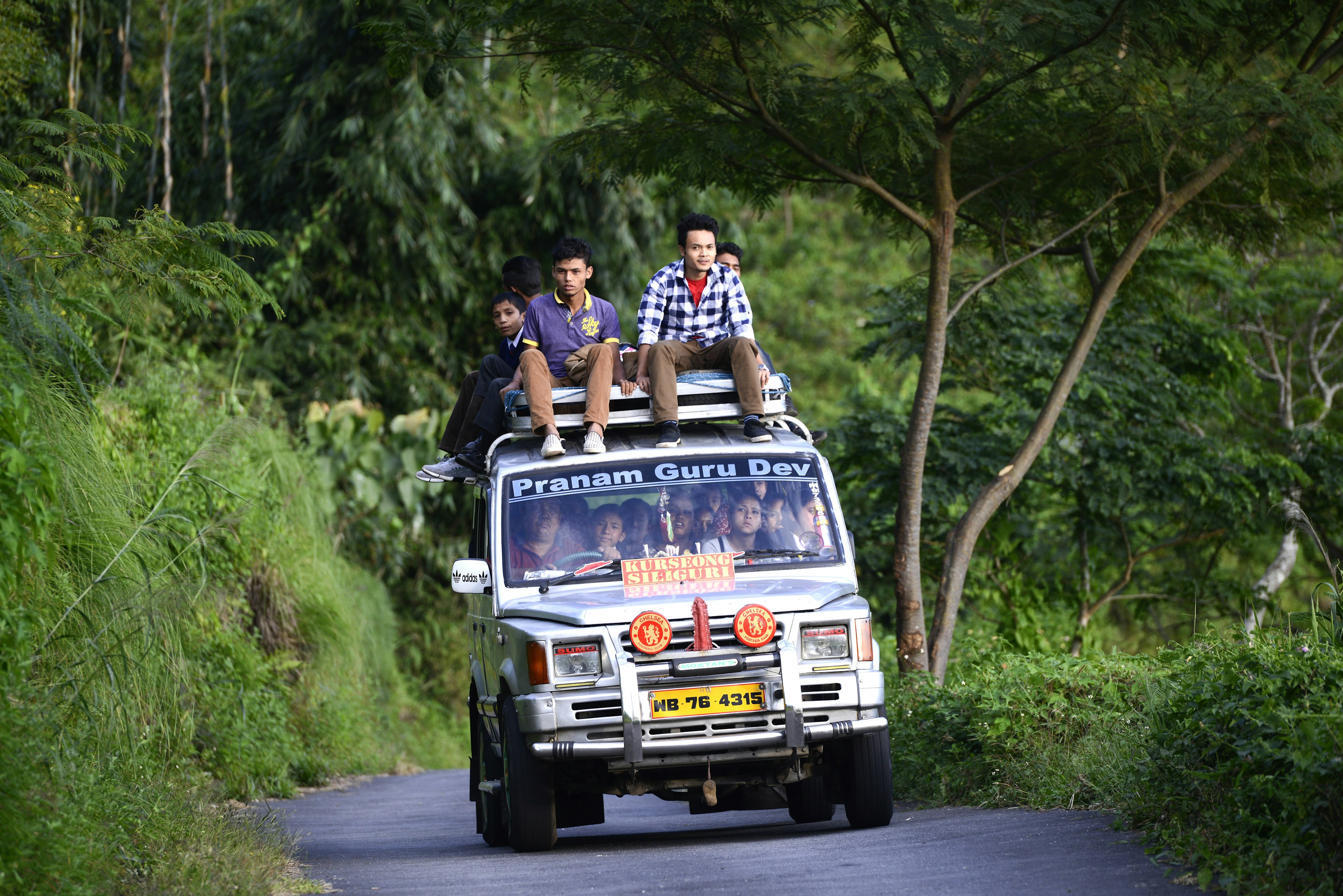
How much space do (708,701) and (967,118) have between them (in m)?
6.53

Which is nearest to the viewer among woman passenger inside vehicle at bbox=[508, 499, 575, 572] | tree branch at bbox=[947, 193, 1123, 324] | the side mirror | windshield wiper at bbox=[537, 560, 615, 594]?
windshield wiper at bbox=[537, 560, 615, 594]

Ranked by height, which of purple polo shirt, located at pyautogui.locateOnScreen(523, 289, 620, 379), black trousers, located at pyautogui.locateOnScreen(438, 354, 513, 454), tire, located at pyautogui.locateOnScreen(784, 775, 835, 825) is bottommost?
→ tire, located at pyautogui.locateOnScreen(784, 775, 835, 825)

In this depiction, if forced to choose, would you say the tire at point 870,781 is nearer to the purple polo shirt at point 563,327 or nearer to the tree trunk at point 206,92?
the purple polo shirt at point 563,327

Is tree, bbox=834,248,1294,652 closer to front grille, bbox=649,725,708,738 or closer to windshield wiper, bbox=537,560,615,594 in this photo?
windshield wiper, bbox=537,560,615,594

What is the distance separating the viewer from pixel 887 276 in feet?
122

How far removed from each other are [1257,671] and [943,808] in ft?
10.0

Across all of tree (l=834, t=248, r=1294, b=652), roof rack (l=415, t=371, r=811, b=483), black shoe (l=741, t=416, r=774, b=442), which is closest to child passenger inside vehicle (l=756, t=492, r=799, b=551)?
black shoe (l=741, t=416, r=774, b=442)

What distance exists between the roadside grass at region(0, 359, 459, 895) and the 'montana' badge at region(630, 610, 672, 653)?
1946mm

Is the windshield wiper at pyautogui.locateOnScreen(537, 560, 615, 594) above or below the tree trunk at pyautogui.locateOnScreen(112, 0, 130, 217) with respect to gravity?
below

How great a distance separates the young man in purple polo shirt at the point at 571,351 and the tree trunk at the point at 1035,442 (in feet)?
12.0

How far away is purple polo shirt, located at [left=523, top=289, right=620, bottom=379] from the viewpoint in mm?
9383

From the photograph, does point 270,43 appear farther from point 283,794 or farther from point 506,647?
point 506,647

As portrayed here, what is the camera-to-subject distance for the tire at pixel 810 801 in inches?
360

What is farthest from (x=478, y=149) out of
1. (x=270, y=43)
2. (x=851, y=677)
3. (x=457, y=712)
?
(x=851, y=677)
